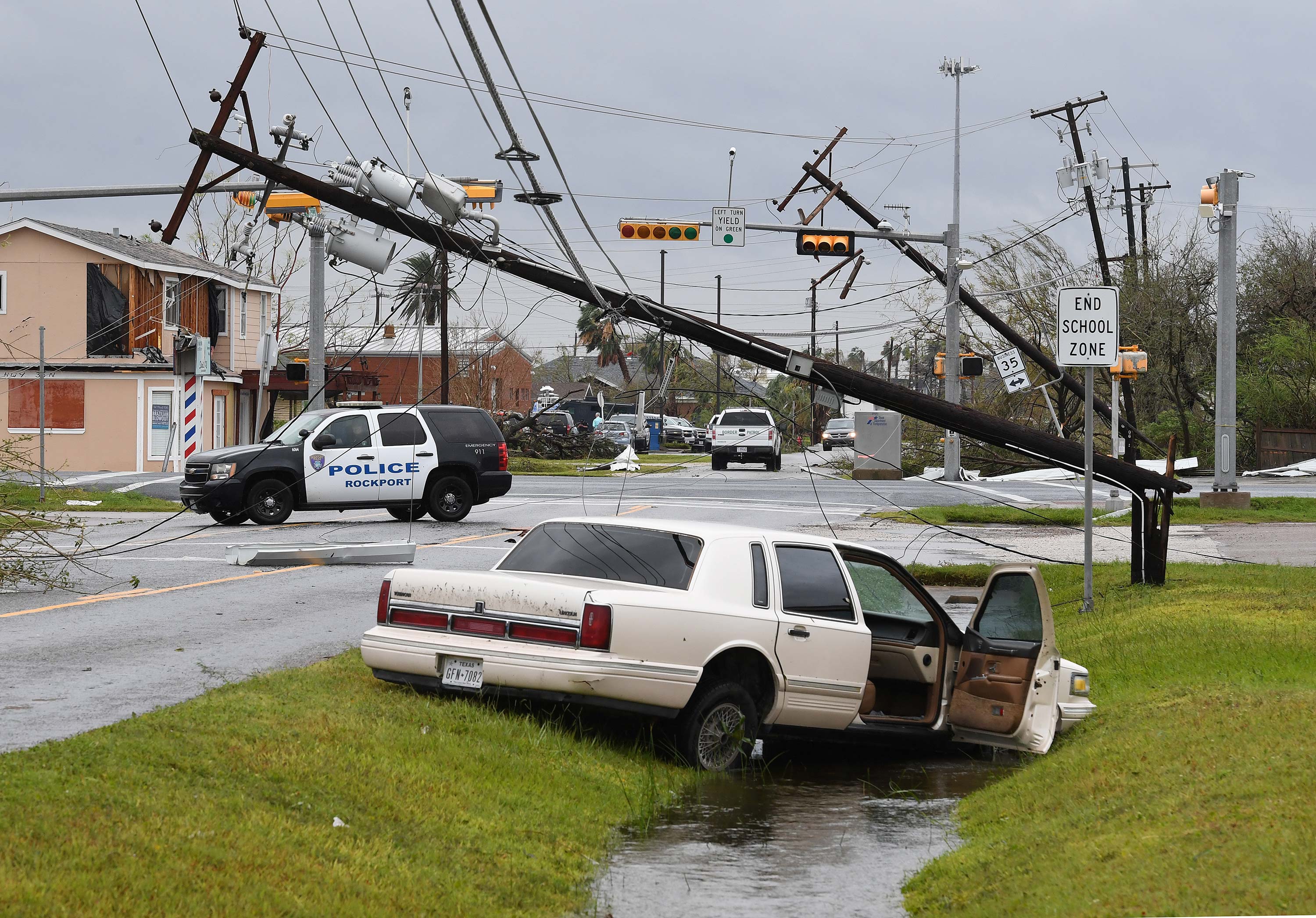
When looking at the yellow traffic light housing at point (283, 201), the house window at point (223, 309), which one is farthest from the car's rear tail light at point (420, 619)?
the house window at point (223, 309)

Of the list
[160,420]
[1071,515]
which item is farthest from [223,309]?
[1071,515]

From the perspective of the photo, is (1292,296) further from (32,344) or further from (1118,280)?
(32,344)

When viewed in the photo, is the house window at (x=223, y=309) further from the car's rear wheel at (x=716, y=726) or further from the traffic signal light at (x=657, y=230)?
the car's rear wheel at (x=716, y=726)

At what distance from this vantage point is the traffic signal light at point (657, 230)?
29516 millimetres

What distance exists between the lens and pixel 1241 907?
479 centimetres

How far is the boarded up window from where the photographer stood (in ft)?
143

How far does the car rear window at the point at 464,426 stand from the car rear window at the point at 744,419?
971 inches

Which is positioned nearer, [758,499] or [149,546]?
[149,546]

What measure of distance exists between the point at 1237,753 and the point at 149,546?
1431 cm

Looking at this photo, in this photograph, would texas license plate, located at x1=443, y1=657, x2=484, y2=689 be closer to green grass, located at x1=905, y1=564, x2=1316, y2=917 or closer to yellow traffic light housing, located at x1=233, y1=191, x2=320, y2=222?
green grass, located at x1=905, y1=564, x2=1316, y2=917

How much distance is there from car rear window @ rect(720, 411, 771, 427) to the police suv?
24.5 meters

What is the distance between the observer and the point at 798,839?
701 cm

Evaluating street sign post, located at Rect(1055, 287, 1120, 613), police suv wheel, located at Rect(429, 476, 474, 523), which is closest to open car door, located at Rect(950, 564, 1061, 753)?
street sign post, located at Rect(1055, 287, 1120, 613)

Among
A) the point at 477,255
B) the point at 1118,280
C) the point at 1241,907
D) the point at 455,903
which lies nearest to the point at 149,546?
the point at 477,255
